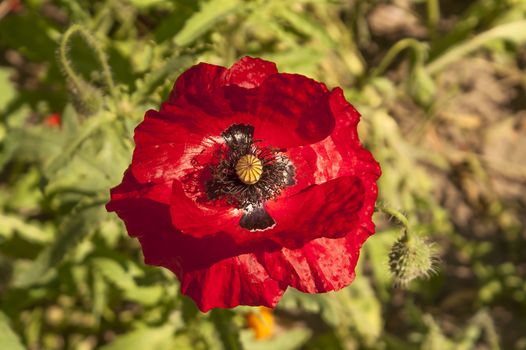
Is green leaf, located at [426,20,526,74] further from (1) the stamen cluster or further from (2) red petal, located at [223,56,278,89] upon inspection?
(2) red petal, located at [223,56,278,89]

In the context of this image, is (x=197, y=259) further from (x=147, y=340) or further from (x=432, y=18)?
(x=432, y=18)

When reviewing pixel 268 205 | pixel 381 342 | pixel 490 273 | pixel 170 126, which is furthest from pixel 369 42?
pixel 170 126

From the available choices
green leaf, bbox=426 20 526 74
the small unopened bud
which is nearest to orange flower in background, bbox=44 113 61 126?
the small unopened bud

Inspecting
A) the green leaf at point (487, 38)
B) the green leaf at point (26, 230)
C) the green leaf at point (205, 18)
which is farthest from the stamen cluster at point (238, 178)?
the green leaf at point (487, 38)

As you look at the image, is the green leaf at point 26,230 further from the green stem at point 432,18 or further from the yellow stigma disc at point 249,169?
the green stem at point 432,18

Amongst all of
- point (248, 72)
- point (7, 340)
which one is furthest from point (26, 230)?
point (248, 72)

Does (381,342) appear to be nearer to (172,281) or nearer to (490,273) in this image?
(490,273)
